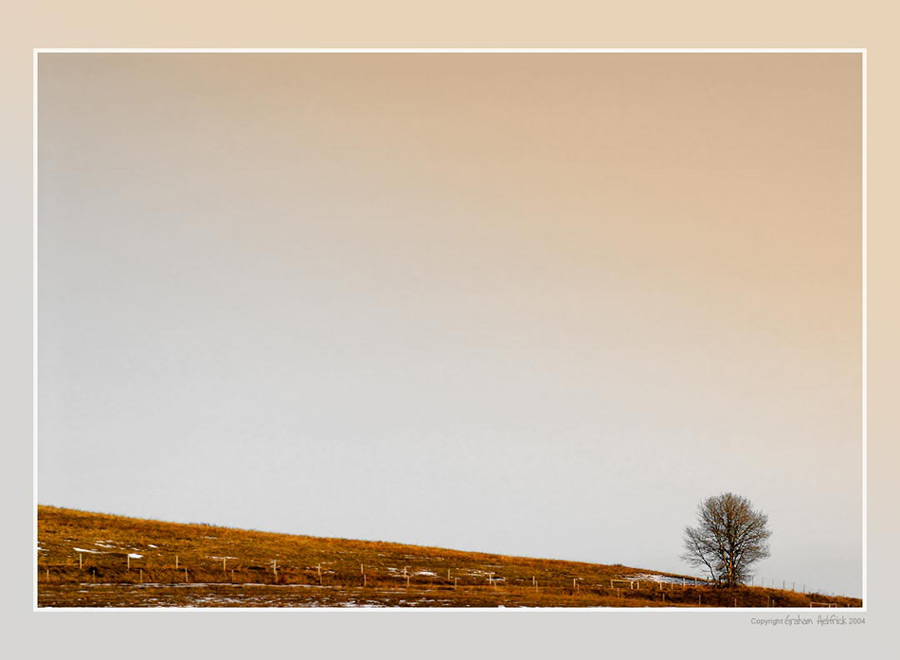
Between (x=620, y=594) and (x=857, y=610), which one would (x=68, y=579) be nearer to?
(x=620, y=594)

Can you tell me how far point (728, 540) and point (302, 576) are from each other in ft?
74.3

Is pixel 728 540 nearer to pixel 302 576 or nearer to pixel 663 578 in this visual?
pixel 663 578

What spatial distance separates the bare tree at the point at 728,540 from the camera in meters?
54.9

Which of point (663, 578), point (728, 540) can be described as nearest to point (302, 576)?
Answer: point (663, 578)

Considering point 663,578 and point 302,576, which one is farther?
point 663,578

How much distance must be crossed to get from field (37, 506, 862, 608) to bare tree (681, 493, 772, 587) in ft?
5.41

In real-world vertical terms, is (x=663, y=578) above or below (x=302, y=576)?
below

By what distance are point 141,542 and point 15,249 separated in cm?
1863

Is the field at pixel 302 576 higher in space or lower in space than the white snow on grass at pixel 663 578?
higher

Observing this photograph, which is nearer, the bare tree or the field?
the field

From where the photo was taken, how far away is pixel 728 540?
184 ft

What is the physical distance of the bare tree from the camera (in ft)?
180

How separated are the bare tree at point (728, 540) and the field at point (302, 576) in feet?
5.41

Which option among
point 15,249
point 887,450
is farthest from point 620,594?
point 15,249
